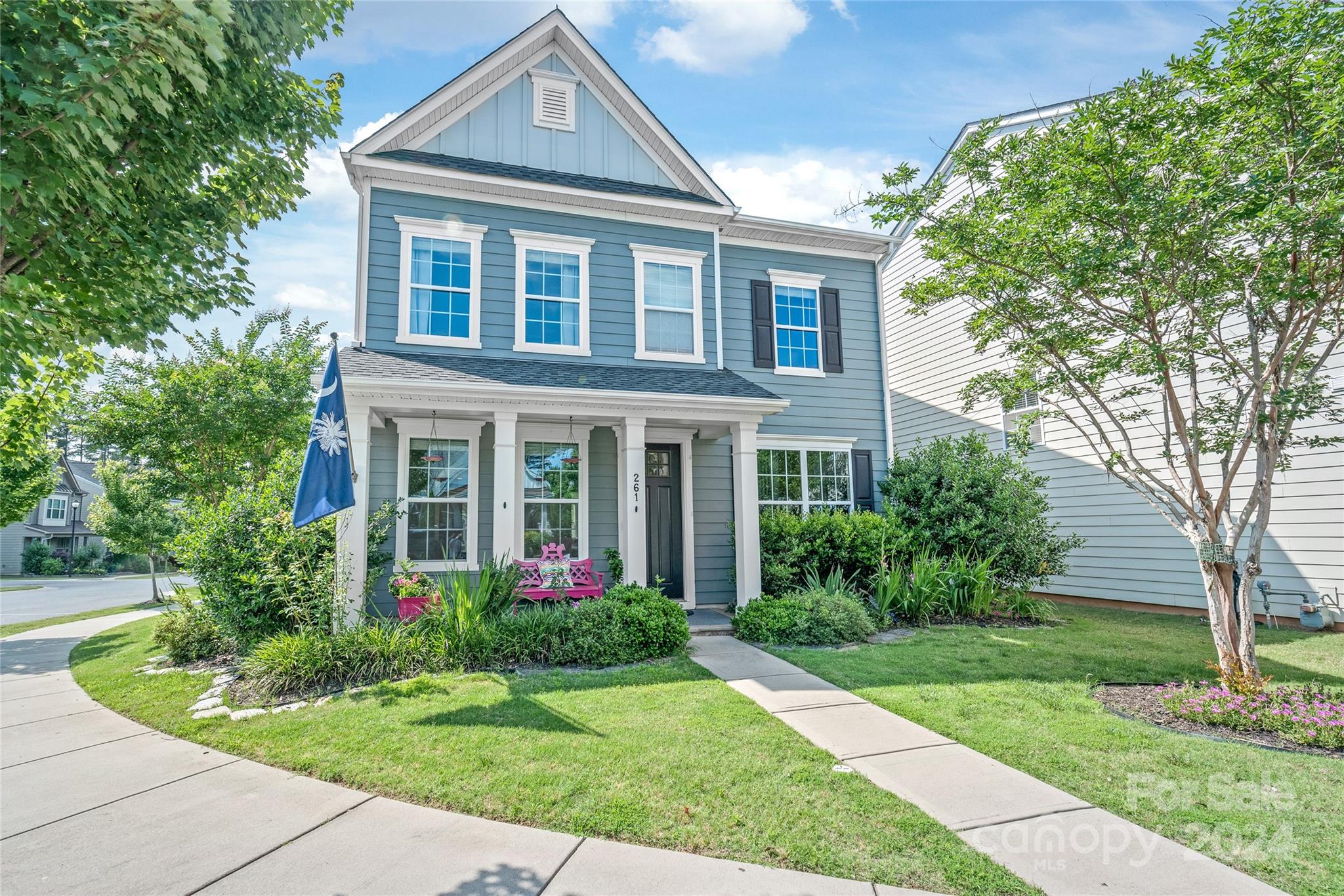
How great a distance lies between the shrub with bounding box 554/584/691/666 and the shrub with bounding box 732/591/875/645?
1.24 m

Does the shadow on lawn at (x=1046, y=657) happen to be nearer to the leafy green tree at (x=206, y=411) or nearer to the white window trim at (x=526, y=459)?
the white window trim at (x=526, y=459)

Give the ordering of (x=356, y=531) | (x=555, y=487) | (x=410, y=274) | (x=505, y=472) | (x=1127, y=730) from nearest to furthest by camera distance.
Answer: (x=1127, y=730) < (x=356, y=531) < (x=505, y=472) < (x=410, y=274) < (x=555, y=487)

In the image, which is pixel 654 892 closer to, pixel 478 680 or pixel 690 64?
pixel 478 680

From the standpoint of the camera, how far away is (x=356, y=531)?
7.39m

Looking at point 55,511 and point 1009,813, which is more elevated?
point 55,511

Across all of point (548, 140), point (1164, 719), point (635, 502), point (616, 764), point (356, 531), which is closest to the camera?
point (616, 764)

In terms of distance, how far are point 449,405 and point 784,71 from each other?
6.57 metres

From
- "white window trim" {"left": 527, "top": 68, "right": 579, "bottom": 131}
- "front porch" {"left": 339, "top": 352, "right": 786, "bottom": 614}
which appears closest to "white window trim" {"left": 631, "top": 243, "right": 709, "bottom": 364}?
"front porch" {"left": 339, "top": 352, "right": 786, "bottom": 614}

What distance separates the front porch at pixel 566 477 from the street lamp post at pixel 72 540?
1330 inches

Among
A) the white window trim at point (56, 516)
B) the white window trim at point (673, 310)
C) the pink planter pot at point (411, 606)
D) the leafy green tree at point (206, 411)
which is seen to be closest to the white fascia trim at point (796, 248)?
the white window trim at point (673, 310)

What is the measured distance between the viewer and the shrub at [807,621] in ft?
25.7

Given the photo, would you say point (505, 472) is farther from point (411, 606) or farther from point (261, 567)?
point (261, 567)

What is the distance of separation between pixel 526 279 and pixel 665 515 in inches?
170

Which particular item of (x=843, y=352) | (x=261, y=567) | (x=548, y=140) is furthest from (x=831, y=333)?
(x=261, y=567)
